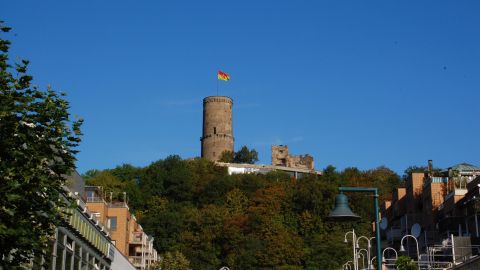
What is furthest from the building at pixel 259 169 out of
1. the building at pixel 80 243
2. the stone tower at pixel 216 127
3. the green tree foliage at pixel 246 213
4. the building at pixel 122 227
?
the building at pixel 80 243

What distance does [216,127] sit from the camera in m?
173

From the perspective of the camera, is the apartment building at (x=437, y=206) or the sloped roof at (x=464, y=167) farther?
the sloped roof at (x=464, y=167)

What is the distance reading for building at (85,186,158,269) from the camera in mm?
69562

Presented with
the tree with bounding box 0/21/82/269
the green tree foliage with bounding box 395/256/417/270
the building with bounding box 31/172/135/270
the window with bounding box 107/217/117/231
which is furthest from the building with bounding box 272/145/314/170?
the tree with bounding box 0/21/82/269

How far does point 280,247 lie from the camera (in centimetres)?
11125

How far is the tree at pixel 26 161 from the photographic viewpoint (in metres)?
19.8

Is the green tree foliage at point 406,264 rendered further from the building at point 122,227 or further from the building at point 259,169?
the building at point 259,169

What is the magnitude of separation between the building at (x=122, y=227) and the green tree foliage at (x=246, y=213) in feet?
78.1

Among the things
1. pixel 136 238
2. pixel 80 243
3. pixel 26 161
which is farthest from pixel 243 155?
pixel 26 161

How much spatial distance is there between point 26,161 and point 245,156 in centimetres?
14811

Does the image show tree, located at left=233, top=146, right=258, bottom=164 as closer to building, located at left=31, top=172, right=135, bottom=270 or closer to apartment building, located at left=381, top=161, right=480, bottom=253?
apartment building, located at left=381, top=161, right=480, bottom=253

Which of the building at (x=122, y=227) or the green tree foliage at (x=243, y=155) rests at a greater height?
the green tree foliage at (x=243, y=155)

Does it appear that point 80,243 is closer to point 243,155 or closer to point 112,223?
point 112,223

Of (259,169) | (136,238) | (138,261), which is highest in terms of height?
(259,169)
